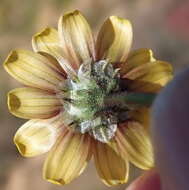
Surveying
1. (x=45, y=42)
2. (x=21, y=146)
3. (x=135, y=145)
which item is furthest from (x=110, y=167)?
(x=45, y=42)

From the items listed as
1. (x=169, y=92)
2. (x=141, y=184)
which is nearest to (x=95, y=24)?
(x=141, y=184)

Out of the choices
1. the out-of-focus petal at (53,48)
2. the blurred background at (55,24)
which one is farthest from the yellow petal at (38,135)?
the blurred background at (55,24)

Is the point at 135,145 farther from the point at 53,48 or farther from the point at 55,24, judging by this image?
the point at 55,24

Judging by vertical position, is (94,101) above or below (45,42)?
below

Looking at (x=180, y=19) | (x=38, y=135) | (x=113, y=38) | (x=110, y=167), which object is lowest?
(x=180, y=19)

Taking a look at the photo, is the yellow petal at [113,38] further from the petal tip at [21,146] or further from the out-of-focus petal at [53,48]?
the petal tip at [21,146]
